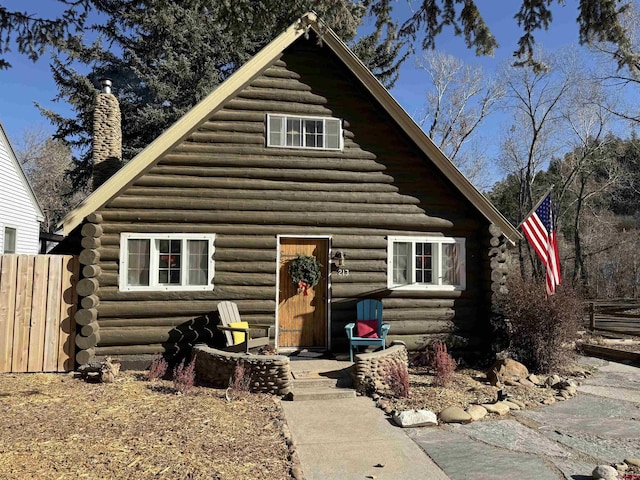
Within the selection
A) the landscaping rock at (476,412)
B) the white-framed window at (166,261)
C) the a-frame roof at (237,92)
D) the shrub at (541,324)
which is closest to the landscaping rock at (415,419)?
the landscaping rock at (476,412)

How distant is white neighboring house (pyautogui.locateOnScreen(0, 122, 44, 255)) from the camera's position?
49.7ft

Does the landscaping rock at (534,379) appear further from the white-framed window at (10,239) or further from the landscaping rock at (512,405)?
the white-framed window at (10,239)

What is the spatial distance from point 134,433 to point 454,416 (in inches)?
→ 155

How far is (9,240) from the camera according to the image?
1574 cm

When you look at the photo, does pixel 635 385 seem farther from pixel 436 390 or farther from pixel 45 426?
pixel 45 426

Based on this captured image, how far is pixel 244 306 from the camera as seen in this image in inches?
328

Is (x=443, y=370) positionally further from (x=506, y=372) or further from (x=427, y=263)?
(x=427, y=263)

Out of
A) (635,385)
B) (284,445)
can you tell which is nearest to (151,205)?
(284,445)

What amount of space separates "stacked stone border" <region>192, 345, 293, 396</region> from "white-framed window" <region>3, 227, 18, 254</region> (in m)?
12.9

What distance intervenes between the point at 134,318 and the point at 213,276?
5.31 ft

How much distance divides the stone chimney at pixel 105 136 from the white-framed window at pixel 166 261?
3.46m

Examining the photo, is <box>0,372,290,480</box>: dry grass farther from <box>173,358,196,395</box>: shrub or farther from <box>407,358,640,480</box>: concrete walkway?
<box>407,358,640,480</box>: concrete walkway

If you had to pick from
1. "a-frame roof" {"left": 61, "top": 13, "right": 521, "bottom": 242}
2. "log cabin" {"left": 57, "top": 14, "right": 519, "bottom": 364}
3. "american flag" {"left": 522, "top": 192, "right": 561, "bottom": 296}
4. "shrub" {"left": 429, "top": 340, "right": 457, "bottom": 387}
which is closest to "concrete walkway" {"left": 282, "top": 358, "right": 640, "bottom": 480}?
"shrub" {"left": 429, "top": 340, "right": 457, "bottom": 387}

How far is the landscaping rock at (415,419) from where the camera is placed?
5402 millimetres
